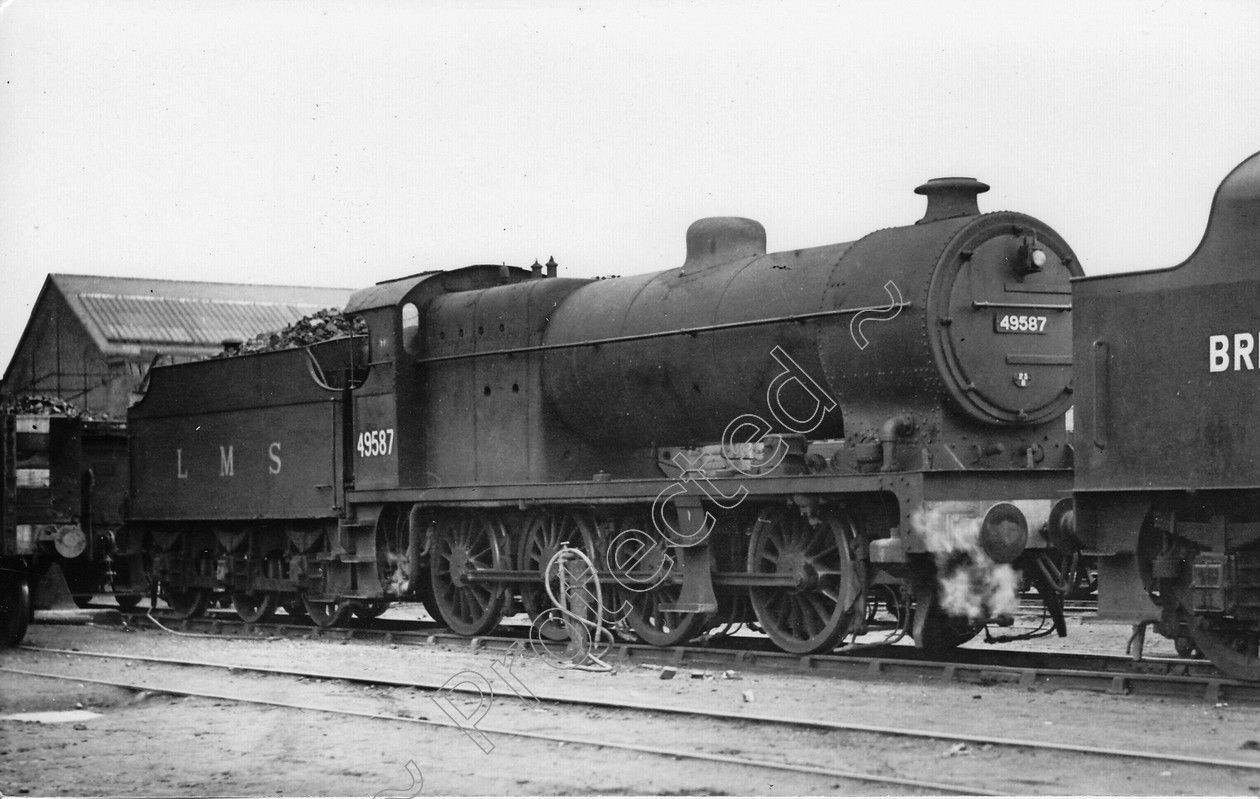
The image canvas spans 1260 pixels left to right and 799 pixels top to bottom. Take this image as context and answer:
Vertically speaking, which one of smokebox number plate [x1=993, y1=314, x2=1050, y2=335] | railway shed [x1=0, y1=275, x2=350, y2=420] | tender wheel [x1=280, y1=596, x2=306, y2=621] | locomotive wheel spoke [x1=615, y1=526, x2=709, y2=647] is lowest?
tender wheel [x1=280, y1=596, x2=306, y2=621]

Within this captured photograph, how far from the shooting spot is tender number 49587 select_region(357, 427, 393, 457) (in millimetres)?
15133

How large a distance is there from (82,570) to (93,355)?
77.1ft

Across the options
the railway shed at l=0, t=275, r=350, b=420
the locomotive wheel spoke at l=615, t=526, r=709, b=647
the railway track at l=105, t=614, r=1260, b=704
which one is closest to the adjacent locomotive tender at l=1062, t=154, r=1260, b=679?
the railway track at l=105, t=614, r=1260, b=704

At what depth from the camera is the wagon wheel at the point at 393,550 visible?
49.4 feet

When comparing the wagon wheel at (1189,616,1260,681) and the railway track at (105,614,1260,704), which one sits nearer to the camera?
the wagon wheel at (1189,616,1260,681)

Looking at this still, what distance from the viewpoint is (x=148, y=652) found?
14.8m

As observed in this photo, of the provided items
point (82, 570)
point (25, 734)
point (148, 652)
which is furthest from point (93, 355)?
point (25, 734)

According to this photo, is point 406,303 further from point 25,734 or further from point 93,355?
point 93,355

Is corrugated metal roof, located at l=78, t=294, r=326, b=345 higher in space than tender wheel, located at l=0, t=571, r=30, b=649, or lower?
higher

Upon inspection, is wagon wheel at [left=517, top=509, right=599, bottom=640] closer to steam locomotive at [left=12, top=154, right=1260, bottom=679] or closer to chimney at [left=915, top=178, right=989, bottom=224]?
steam locomotive at [left=12, top=154, right=1260, bottom=679]

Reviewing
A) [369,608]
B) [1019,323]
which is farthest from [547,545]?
[1019,323]

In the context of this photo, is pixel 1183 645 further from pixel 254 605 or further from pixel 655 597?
pixel 254 605

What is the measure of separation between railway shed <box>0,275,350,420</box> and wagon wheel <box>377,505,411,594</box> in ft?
86.9

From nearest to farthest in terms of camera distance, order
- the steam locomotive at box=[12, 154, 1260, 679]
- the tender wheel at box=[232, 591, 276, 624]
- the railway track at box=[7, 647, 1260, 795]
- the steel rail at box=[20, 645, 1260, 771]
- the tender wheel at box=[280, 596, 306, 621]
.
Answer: the railway track at box=[7, 647, 1260, 795] → the steel rail at box=[20, 645, 1260, 771] → the steam locomotive at box=[12, 154, 1260, 679] → the tender wheel at box=[232, 591, 276, 624] → the tender wheel at box=[280, 596, 306, 621]
